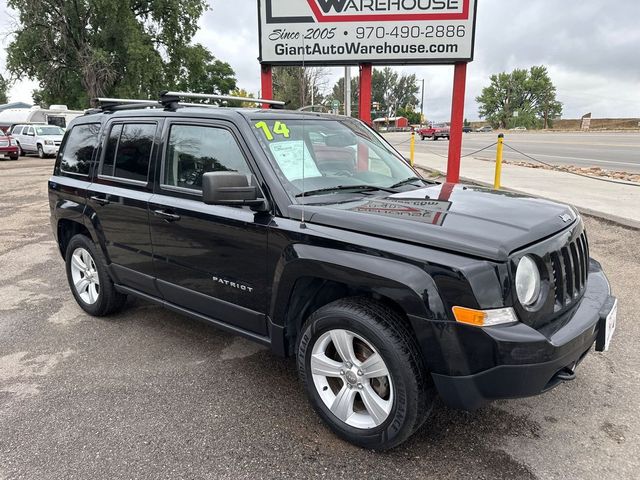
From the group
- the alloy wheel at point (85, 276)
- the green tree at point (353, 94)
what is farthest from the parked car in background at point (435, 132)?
the alloy wheel at point (85, 276)

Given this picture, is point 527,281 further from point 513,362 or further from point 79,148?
point 79,148

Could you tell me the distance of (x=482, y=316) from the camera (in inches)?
87.1

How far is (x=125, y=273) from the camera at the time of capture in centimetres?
406

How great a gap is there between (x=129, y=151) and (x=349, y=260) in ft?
7.60

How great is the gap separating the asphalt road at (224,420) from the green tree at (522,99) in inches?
4011

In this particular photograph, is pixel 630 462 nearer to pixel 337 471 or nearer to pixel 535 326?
pixel 535 326

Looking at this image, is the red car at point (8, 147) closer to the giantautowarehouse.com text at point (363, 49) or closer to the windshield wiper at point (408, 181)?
the giantautowarehouse.com text at point (363, 49)

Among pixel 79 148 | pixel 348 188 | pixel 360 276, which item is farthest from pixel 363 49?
pixel 360 276

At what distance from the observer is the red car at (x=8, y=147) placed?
931 inches

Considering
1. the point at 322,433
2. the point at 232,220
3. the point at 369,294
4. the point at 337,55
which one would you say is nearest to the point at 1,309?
the point at 232,220

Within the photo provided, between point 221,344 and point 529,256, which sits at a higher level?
point 529,256

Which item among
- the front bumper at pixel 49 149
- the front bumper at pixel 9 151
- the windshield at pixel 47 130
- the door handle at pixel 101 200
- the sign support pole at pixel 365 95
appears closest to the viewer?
the door handle at pixel 101 200

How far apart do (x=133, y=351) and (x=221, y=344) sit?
2.23 feet

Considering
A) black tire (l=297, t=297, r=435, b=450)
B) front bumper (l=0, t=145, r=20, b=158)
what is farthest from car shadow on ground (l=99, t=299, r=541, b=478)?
front bumper (l=0, t=145, r=20, b=158)
